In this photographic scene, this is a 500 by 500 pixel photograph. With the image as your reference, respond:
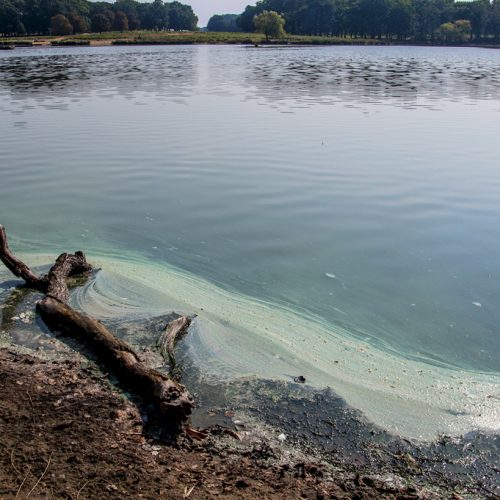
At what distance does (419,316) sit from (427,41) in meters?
178

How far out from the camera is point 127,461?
4648mm

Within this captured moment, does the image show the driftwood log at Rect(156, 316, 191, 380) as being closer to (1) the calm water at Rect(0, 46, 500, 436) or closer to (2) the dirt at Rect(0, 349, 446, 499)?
(1) the calm water at Rect(0, 46, 500, 436)

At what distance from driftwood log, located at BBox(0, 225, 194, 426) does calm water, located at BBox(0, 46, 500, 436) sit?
0.57m

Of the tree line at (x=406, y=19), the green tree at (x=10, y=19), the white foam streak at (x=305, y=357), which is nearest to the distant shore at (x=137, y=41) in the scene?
the green tree at (x=10, y=19)

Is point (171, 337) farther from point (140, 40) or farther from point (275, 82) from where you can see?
point (140, 40)

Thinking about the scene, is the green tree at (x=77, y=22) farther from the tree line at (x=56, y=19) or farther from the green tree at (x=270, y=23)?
the green tree at (x=270, y=23)

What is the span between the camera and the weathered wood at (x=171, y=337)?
6809 millimetres

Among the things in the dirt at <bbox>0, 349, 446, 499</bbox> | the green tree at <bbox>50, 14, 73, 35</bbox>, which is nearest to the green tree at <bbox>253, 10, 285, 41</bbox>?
the green tree at <bbox>50, 14, 73, 35</bbox>

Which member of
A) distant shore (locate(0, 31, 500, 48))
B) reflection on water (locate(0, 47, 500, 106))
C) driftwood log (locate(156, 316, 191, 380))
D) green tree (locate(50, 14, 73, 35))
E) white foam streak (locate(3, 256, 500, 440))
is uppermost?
green tree (locate(50, 14, 73, 35))

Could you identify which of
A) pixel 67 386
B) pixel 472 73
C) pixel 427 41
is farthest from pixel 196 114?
pixel 427 41

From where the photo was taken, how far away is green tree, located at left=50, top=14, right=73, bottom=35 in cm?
14138

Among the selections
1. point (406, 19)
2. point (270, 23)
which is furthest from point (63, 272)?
point (406, 19)

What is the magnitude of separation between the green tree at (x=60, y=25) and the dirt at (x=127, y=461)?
154203 mm

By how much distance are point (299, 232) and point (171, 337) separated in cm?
519
